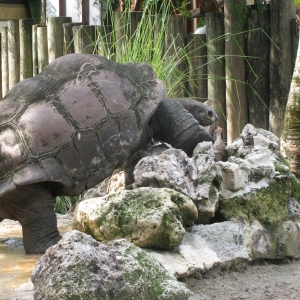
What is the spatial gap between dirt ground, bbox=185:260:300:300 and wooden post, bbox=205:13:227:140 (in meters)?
3.02

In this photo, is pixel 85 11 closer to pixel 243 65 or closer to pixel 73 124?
pixel 243 65

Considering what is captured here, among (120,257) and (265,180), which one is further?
(265,180)

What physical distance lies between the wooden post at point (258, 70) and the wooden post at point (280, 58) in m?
0.09

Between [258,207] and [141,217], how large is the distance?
0.95 m

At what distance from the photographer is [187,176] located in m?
3.89

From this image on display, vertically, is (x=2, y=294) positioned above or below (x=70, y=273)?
below

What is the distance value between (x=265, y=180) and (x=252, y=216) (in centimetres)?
28

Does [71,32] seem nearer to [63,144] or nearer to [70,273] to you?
[63,144]

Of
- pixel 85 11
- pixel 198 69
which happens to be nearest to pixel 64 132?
pixel 198 69

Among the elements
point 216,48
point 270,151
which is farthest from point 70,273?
point 216,48

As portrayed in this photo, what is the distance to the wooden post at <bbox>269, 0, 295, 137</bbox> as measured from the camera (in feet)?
19.8

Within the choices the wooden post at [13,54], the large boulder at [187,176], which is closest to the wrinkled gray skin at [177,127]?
the large boulder at [187,176]

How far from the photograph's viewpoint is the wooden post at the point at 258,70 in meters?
6.25

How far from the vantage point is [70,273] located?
8.16ft
